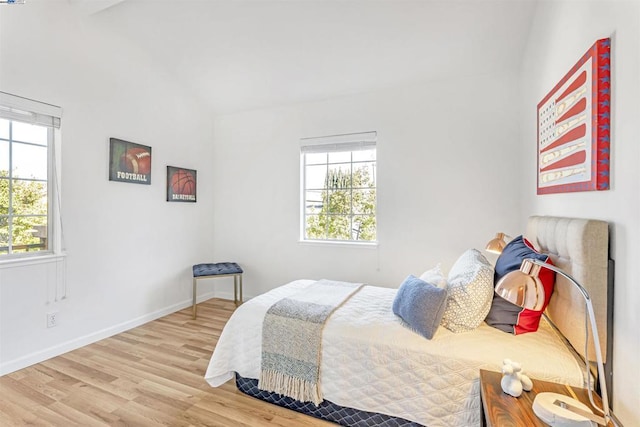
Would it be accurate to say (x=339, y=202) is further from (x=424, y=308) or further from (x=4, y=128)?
(x=4, y=128)

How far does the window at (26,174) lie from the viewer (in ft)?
7.61

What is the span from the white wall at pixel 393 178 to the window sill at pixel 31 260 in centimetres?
184

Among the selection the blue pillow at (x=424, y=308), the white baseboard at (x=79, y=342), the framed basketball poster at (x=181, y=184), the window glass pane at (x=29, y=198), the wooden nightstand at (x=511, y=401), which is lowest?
the white baseboard at (x=79, y=342)

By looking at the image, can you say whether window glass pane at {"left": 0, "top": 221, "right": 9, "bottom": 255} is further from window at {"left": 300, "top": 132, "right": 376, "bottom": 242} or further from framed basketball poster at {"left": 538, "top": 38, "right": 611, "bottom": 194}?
framed basketball poster at {"left": 538, "top": 38, "right": 611, "bottom": 194}

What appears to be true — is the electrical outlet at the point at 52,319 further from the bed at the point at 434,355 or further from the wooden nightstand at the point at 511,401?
the wooden nightstand at the point at 511,401

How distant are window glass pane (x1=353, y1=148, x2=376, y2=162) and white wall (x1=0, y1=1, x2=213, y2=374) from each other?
82.1 inches

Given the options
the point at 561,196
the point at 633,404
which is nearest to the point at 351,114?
the point at 561,196

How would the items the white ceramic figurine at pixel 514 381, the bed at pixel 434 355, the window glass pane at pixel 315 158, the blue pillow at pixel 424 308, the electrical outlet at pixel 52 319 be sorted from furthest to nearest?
the window glass pane at pixel 315 158
the electrical outlet at pixel 52 319
the blue pillow at pixel 424 308
the bed at pixel 434 355
the white ceramic figurine at pixel 514 381

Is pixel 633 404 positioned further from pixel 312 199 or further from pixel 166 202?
pixel 166 202

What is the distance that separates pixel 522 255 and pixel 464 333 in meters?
0.53

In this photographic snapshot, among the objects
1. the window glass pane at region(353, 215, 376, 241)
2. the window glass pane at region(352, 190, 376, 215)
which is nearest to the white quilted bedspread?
the window glass pane at region(353, 215, 376, 241)

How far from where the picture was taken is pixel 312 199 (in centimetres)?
376

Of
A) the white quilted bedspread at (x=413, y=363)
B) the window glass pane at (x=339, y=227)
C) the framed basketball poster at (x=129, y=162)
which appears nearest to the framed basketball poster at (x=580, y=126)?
the white quilted bedspread at (x=413, y=363)

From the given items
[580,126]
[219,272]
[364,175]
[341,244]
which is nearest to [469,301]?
[580,126]
